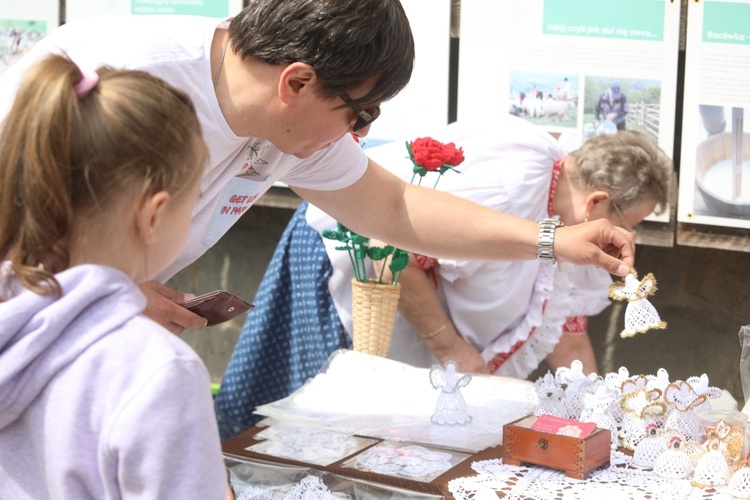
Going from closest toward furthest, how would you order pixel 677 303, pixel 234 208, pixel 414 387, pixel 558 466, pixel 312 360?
pixel 558 466 < pixel 234 208 < pixel 414 387 < pixel 312 360 < pixel 677 303

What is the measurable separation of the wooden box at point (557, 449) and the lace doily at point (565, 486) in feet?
0.05

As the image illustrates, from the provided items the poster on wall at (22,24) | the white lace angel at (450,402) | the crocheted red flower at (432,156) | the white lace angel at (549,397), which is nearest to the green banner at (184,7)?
the poster on wall at (22,24)

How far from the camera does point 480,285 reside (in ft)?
8.68

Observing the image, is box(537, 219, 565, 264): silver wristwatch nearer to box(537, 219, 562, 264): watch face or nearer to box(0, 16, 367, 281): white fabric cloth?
box(537, 219, 562, 264): watch face

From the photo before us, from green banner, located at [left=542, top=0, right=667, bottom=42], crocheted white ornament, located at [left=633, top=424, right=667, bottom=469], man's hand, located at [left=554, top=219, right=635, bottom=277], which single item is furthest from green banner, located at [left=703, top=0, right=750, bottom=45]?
crocheted white ornament, located at [left=633, top=424, right=667, bottom=469]

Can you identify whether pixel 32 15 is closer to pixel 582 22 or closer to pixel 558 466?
pixel 582 22

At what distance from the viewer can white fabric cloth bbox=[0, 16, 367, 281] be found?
144 centimetres

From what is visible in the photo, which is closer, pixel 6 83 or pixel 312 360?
pixel 6 83

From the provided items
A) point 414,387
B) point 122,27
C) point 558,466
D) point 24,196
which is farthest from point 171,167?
point 414,387

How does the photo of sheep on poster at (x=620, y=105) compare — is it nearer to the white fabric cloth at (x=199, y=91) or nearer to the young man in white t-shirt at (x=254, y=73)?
the white fabric cloth at (x=199, y=91)

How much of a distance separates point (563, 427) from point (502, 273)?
1.03 metres

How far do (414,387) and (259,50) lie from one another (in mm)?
920

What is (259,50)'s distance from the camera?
1.49 m

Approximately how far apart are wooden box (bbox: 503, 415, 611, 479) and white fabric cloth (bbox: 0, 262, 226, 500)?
2.73ft
